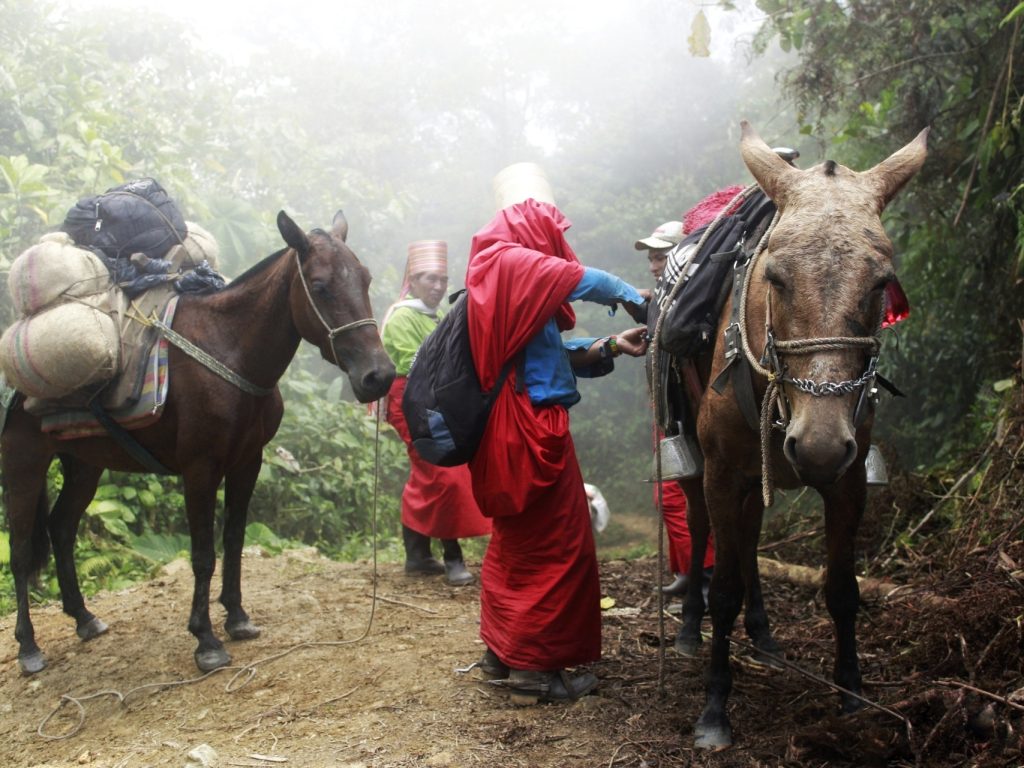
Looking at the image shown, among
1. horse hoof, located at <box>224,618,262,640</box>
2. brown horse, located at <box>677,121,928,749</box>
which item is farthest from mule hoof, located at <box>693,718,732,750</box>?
horse hoof, located at <box>224,618,262,640</box>

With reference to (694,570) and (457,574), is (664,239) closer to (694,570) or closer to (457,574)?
(694,570)

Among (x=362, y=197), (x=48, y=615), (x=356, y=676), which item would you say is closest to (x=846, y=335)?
(x=356, y=676)

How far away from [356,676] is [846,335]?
2.85m

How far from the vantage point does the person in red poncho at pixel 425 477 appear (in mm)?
5992

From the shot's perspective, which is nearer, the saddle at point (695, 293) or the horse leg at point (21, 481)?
the saddle at point (695, 293)

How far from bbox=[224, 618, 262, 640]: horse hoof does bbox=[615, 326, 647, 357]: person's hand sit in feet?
8.49

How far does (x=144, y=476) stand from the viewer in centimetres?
754

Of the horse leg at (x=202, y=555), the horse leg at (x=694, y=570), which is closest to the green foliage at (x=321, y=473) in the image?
the horse leg at (x=202, y=555)

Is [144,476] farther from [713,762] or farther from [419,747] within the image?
[713,762]

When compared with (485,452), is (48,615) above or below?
below

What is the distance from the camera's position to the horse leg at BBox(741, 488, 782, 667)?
13.2 feet

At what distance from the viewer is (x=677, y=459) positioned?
3.87m

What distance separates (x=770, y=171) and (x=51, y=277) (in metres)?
3.52

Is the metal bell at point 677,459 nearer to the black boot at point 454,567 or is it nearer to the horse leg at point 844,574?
the horse leg at point 844,574
